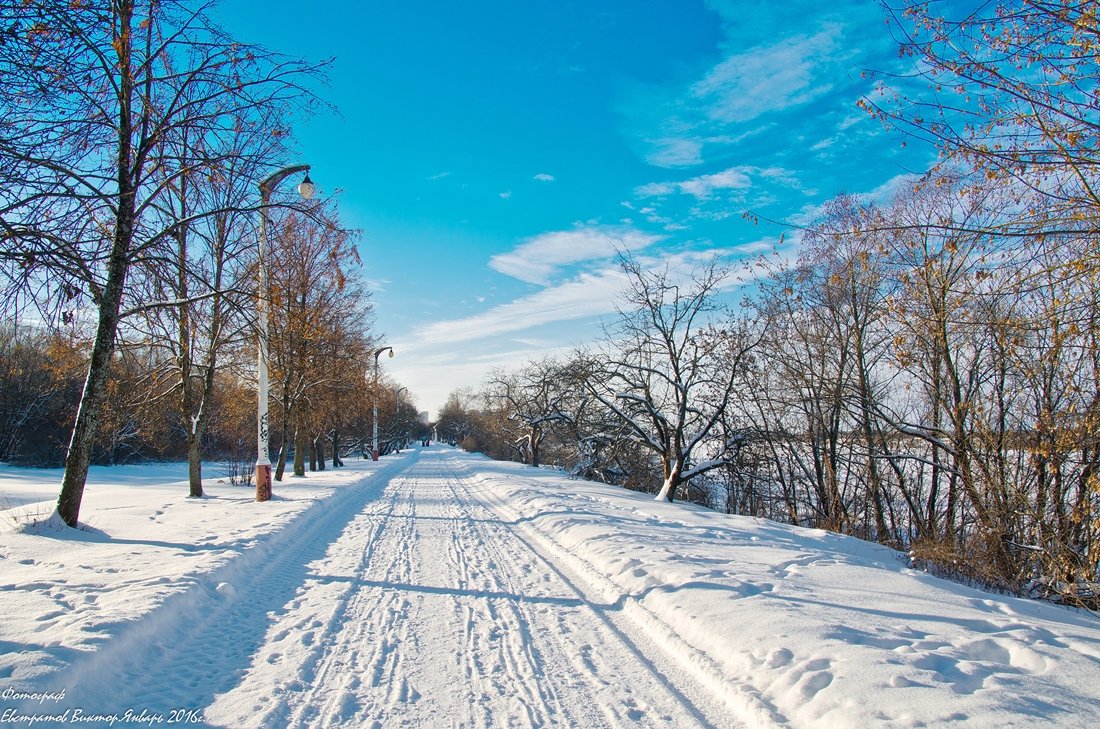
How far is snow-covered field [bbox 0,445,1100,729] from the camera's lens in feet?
11.0

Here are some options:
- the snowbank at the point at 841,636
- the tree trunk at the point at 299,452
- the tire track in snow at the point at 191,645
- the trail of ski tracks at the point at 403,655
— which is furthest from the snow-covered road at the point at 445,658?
the tree trunk at the point at 299,452

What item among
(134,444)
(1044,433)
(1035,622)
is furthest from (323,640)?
(134,444)

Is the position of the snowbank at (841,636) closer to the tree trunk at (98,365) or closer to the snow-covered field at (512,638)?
the snow-covered field at (512,638)

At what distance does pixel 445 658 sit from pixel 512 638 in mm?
631

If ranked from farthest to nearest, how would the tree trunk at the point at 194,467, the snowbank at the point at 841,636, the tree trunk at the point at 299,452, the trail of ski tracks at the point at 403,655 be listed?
A: the tree trunk at the point at 299,452, the tree trunk at the point at 194,467, the trail of ski tracks at the point at 403,655, the snowbank at the point at 841,636

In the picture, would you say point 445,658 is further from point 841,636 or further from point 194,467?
point 194,467

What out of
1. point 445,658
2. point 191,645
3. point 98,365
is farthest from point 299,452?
point 445,658

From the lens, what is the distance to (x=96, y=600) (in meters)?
4.99

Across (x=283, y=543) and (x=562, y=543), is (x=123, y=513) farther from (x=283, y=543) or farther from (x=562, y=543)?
(x=562, y=543)

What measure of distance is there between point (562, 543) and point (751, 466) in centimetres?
1039

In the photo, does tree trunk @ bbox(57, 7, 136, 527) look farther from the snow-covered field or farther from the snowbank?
the snowbank

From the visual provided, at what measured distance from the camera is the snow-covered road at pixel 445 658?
3396 mm

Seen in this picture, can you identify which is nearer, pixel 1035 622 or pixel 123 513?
pixel 1035 622

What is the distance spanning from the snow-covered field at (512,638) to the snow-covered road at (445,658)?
0.07ft
